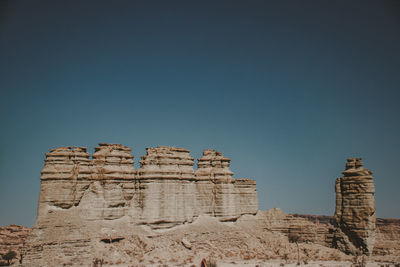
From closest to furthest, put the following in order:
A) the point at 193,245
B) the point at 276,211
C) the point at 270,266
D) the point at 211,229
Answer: the point at 270,266, the point at 193,245, the point at 211,229, the point at 276,211

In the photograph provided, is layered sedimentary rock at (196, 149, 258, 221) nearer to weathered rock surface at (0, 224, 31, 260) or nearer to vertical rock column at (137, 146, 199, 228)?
vertical rock column at (137, 146, 199, 228)

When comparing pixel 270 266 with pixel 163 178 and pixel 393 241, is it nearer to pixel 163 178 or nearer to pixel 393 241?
pixel 163 178

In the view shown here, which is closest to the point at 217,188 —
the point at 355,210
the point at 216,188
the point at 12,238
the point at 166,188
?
the point at 216,188

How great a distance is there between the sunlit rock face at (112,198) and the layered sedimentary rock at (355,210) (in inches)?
479

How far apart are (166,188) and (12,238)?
79.7ft

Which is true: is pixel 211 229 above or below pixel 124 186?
below

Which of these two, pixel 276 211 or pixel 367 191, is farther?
pixel 276 211

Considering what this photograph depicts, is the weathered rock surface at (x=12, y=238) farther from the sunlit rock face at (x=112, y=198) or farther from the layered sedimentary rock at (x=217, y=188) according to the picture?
the layered sedimentary rock at (x=217, y=188)

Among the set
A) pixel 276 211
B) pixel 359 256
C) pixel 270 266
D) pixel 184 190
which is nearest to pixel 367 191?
pixel 359 256

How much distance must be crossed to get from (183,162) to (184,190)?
302 cm

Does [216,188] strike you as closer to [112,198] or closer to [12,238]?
[112,198]

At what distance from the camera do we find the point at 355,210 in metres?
43.2

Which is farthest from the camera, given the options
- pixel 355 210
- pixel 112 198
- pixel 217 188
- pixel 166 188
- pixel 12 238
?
pixel 12 238

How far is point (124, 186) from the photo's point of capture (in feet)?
128
